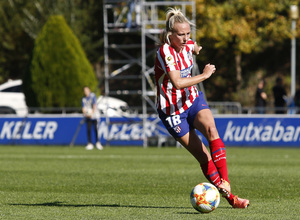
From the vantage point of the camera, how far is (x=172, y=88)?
8.02 metres

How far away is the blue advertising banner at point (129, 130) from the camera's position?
2292 centimetres

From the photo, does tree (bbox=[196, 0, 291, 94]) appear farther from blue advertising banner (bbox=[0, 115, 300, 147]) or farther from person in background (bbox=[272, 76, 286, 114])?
blue advertising banner (bbox=[0, 115, 300, 147])

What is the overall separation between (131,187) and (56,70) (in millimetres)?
19932

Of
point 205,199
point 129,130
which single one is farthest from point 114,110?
point 205,199

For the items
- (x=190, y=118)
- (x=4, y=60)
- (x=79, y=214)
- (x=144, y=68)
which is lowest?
(x=4, y=60)

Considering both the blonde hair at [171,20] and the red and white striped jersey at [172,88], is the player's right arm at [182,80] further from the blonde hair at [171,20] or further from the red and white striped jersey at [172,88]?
the blonde hair at [171,20]

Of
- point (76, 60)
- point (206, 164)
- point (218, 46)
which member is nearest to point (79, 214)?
point (206, 164)

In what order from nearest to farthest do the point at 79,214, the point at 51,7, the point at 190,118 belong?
the point at 79,214 < the point at 190,118 < the point at 51,7

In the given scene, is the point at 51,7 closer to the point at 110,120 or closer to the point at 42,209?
the point at 110,120

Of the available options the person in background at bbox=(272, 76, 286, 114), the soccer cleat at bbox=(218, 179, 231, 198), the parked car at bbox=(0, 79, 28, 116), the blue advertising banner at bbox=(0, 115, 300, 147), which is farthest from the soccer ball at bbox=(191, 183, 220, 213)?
the parked car at bbox=(0, 79, 28, 116)

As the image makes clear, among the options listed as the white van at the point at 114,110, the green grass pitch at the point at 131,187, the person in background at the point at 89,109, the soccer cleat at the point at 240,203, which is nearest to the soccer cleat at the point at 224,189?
the soccer cleat at the point at 240,203

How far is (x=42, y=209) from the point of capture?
8.05 metres

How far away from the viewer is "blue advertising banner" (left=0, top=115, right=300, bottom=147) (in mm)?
22922

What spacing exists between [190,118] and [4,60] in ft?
122
